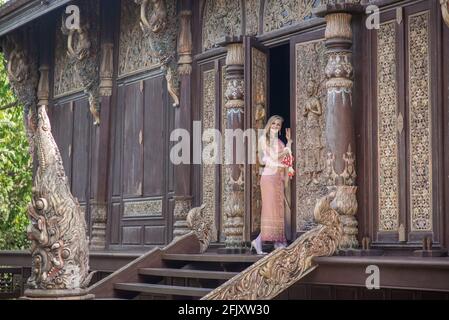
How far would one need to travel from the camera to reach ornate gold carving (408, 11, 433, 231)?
823 cm

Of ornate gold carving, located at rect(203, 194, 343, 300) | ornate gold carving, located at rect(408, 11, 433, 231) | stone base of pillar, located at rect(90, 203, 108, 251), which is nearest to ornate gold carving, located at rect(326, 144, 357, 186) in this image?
ornate gold carving, located at rect(203, 194, 343, 300)

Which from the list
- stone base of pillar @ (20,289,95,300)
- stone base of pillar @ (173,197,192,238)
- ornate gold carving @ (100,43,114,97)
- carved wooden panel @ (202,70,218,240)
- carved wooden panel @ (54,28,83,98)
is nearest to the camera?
stone base of pillar @ (20,289,95,300)

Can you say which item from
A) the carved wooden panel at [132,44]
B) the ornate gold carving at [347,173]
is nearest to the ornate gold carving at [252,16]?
the carved wooden panel at [132,44]

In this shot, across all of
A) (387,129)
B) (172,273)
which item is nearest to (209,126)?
(172,273)

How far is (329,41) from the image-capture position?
9.06 meters

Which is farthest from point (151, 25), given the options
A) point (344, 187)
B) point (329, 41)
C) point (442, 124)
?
point (442, 124)

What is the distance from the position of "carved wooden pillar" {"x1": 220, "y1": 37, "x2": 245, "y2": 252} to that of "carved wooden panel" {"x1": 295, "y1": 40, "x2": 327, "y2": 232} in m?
0.78

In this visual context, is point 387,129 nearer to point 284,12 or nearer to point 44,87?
point 284,12

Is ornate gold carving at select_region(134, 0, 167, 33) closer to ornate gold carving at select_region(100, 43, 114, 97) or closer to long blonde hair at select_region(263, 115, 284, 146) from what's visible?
ornate gold carving at select_region(100, 43, 114, 97)

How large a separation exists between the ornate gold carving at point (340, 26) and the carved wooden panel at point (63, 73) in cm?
669

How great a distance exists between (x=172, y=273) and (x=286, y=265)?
182cm

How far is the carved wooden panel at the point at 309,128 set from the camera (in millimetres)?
9508

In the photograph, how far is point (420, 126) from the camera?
8.31 meters

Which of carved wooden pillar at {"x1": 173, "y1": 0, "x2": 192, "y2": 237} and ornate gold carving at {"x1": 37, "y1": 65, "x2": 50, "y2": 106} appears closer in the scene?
carved wooden pillar at {"x1": 173, "y1": 0, "x2": 192, "y2": 237}
